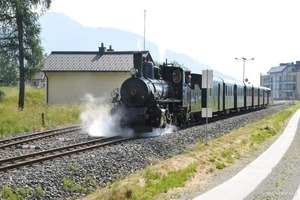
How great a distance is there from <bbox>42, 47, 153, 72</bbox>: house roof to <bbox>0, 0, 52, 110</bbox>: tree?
907cm

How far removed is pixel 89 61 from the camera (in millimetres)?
39250

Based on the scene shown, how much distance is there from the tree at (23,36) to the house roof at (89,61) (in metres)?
9.07

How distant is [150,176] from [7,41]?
69.1 feet

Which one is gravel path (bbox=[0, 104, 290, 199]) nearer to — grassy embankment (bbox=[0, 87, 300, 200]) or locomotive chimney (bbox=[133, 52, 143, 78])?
grassy embankment (bbox=[0, 87, 300, 200])

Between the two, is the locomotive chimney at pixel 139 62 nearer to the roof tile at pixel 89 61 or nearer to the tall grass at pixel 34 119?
the tall grass at pixel 34 119

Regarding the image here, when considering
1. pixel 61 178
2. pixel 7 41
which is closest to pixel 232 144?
pixel 61 178

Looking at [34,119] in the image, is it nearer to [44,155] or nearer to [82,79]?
[44,155]

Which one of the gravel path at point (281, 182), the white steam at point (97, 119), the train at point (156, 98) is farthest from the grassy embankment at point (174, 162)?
the white steam at point (97, 119)

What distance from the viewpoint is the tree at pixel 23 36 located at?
89.8 ft

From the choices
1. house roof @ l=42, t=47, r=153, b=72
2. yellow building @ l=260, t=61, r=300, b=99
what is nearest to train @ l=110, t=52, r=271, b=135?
house roof @ l=42, t=47, r=153, b=72

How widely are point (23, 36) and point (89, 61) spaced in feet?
37.8

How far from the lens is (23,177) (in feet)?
28.6

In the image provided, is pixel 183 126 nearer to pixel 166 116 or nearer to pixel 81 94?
pixel 166 116

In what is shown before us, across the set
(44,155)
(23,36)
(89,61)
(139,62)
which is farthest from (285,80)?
(44,155)
